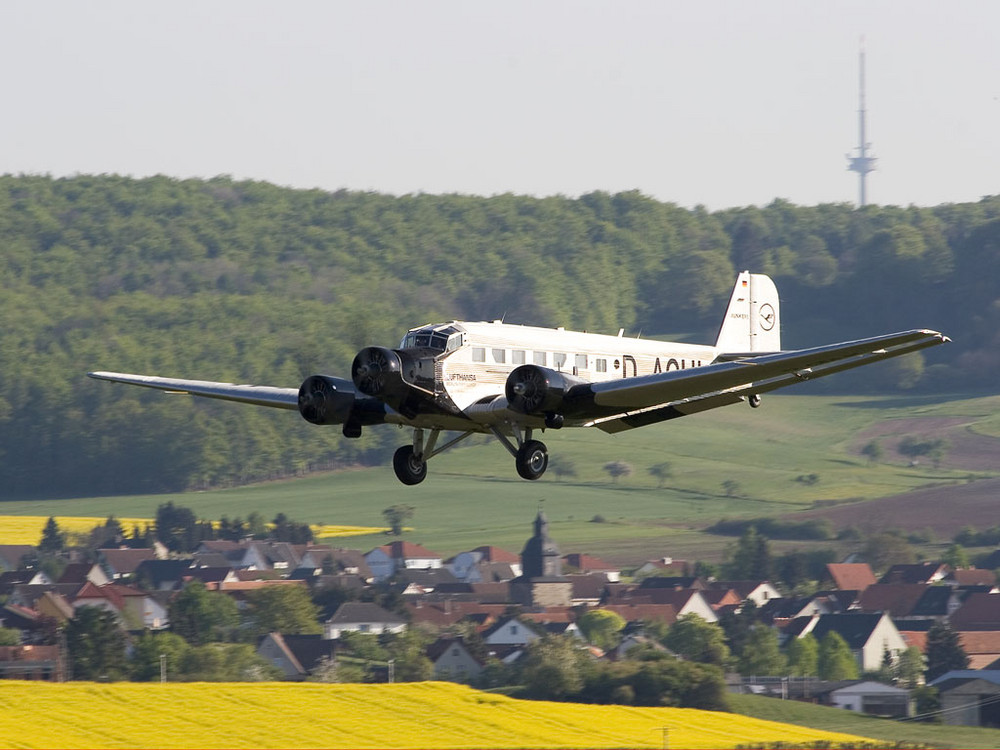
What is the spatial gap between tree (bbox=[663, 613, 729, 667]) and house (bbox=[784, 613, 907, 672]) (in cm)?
1601

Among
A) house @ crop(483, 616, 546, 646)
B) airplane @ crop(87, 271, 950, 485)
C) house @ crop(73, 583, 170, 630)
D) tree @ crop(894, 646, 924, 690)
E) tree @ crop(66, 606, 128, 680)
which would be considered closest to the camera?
airplane @ crop(87, 271, 950, 485)

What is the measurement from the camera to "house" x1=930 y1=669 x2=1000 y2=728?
11850cm

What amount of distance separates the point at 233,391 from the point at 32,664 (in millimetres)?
90006

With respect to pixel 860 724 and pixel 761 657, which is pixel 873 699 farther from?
pixel 761 657

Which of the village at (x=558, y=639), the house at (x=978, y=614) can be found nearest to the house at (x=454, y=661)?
the village at (x=558, y=639)

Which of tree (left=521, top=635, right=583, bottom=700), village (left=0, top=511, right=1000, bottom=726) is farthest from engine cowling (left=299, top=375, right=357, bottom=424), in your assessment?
tree (left=521, top=635, right=583, bottom=700)

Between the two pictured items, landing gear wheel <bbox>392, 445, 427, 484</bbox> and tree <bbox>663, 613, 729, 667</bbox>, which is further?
tree <bbox>663, 613, 729, 667</bbox>

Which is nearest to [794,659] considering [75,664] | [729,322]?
[75,664]

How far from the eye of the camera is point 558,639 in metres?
133

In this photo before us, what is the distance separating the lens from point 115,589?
574 ft

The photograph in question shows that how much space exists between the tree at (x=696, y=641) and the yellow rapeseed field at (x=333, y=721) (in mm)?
48396

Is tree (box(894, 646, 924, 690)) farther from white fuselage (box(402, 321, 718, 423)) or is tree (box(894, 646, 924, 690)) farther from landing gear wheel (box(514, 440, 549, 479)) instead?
landing gear wheel (box(514, 440, 549, 479))

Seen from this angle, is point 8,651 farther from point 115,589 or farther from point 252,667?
point 115,589

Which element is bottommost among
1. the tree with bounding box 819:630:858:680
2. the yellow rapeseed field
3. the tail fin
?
the tree with bounding box 819:630:858:680
